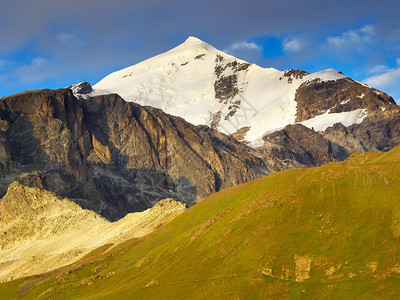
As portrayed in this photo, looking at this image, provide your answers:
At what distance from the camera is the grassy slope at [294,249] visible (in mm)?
65812

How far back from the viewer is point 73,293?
98.1m

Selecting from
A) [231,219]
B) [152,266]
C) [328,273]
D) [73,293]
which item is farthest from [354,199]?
[73,293]

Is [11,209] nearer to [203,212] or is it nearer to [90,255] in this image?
[90,255]

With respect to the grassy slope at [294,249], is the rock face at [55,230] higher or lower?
higher

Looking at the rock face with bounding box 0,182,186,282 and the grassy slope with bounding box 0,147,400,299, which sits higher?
the rock face with bounding box 0,182,186,282

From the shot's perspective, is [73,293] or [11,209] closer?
[73,293]

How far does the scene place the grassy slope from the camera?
65.8m

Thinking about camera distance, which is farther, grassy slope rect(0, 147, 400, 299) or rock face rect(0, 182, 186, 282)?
rock face rect(0, 182, 186, 282)

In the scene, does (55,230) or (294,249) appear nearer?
(294,249)

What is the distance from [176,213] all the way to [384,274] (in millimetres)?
77968

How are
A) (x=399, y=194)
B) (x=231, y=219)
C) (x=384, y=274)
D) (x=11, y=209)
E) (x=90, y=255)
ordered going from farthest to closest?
1. (x=11, y=209)
2. (x=90, y=255)
3. (x=231, y=219)
4. (x=399, y=194)
5. (x=384, y=274)

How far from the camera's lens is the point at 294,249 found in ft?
236

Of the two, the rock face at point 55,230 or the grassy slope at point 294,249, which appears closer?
the grassy slope at point 294,249

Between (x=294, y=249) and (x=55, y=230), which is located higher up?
(x=55, y=230)
